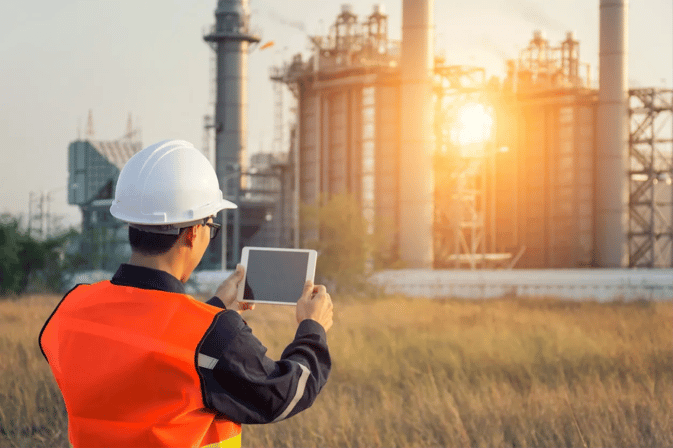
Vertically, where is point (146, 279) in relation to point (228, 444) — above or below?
above

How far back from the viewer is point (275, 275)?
2453mm

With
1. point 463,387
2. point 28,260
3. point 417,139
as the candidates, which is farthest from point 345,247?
point 463,387

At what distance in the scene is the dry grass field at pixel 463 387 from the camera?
6.16 meters

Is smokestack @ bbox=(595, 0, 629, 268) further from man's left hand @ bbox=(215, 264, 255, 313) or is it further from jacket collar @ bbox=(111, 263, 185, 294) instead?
jacket collar @ bbox=(111, 263, 185, 294)

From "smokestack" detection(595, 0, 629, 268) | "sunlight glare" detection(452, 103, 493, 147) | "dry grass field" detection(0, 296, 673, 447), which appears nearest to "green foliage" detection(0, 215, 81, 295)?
"dry grass field" detection(0, 296, 673, 447)

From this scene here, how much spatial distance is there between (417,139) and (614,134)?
11766 mm

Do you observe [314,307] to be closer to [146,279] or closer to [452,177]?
[146,279]

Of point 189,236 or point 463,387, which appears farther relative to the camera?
point 463,387

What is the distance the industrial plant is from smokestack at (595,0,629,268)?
2.3 inches

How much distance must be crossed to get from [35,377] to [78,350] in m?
6.68

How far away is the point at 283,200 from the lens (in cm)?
4366

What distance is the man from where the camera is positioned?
1.94 metres

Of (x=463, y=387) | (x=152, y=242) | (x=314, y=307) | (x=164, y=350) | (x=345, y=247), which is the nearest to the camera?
(x=164, y=350)

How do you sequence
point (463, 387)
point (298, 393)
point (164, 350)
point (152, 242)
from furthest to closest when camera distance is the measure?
point (463, 387) → point (152, 242) → point (298, 393) → point (164, 350)
